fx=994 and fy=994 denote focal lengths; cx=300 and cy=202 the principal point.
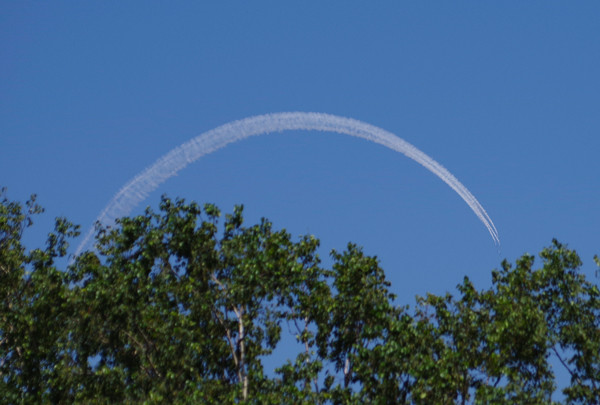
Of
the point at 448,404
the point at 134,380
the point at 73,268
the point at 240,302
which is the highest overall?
the point at 73,268

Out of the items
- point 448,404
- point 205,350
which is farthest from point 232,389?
point 448,404

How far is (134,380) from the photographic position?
117 ft

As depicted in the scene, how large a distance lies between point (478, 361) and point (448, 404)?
2.19 meters

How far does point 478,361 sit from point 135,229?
1408cm

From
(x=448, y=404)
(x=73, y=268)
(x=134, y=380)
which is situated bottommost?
(x=448, y=404)

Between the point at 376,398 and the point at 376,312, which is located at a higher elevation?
the point at 376,312

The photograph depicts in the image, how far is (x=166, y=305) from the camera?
36406 mm

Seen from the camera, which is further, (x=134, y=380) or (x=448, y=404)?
(x=134, y=380)

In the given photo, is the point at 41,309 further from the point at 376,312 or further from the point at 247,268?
the point at 376,312

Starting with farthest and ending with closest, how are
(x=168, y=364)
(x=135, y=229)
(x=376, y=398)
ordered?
(x=135, y=229)
(x=168, y=364)
(x=376, y=398)

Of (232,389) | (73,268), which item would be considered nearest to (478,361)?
(232,389)

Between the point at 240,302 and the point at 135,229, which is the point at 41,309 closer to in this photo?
the point at 135,229

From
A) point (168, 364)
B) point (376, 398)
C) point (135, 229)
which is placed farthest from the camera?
point (135, 229)

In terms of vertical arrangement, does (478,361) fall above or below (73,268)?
below
